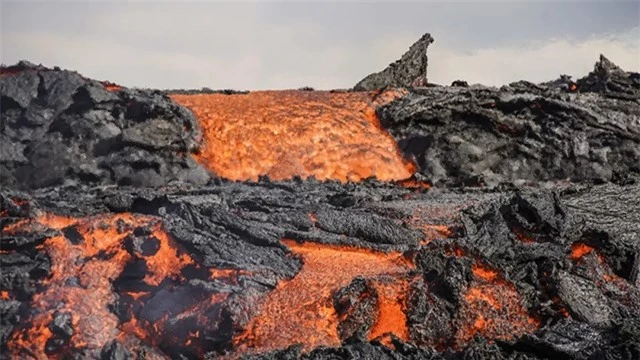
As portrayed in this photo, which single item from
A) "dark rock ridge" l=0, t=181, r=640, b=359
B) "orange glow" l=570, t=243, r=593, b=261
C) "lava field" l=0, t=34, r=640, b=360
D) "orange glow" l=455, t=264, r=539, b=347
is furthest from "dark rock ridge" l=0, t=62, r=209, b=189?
"orange glow" l=570, t=243, r=593, b=261

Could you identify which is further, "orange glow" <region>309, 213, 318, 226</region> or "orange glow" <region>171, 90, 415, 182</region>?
"orange glow" <region>171, 90, 415, 182</region>

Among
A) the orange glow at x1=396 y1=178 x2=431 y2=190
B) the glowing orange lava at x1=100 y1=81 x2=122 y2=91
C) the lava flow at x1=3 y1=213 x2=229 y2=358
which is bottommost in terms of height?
the lava flow at x1=3 y1=213 x2=229 y2=358

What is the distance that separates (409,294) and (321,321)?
1.16 m

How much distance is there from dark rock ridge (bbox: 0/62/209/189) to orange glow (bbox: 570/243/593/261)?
709cm

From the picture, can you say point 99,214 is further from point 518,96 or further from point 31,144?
point 518,96

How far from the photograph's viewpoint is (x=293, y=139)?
46.7 feet

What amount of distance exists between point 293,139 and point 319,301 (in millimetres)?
7208

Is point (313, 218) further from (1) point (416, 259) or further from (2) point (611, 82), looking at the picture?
(2) point (611, 82)

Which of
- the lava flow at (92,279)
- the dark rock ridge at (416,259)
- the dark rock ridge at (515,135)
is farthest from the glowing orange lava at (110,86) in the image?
the dark rock ridge at (515,135)

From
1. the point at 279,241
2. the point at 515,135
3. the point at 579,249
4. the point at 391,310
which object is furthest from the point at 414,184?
the point at 391,310

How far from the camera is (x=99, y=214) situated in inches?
349

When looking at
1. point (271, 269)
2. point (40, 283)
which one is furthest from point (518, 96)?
point (40, 283)

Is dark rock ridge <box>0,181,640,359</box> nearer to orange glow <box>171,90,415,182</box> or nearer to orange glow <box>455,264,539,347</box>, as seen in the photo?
orange glow <box>455,264,539,347</box>

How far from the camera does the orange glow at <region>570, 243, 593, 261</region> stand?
895 centimetres
